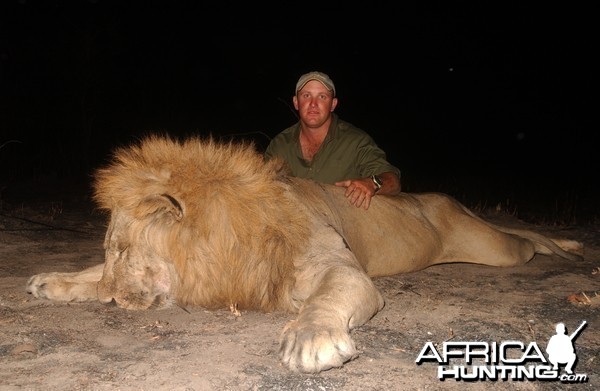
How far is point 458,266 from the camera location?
149 inches

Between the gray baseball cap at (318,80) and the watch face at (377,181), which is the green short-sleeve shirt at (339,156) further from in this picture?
the watch face at (377,181)

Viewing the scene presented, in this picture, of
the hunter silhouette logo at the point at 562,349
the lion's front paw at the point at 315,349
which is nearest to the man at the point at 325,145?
the hunter silhouette logo at the point at 562,349

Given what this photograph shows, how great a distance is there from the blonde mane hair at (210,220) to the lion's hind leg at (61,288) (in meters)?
0.47

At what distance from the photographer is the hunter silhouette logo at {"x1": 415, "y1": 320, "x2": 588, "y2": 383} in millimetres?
1879

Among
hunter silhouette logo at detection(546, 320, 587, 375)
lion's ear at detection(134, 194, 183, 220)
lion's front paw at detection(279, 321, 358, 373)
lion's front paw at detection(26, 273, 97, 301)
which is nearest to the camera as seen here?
lion's front paw at detection(279, 321, 358, 373)

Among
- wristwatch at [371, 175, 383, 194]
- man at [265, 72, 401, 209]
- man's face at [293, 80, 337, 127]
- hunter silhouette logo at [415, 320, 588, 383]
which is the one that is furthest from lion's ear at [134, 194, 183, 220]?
man's face at [293, 80, 337, 127]

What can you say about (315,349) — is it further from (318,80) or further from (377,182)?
(318,80)

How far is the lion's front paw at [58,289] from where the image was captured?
2803 millimetres

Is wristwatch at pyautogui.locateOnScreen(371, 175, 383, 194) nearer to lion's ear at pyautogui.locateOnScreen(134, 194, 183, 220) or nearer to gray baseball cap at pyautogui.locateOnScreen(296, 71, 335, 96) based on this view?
gray baseball cap at pyautogui.locateOnScreen(296, 71, 335, 96)

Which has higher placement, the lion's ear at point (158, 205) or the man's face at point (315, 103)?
the man's face at point (315, 103)

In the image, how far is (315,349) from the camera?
71.7 inches

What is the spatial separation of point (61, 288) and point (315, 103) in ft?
6.30

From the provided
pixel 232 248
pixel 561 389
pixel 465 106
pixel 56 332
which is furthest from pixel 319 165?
pixel 465 106

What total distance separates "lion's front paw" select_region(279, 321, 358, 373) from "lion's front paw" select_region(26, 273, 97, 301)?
127cm
